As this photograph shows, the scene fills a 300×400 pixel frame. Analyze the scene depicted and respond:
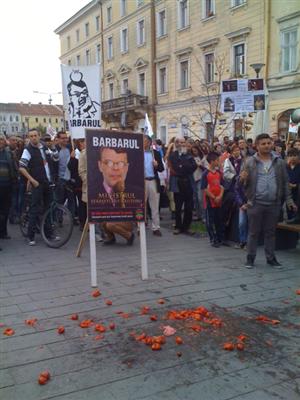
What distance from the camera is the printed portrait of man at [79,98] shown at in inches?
337

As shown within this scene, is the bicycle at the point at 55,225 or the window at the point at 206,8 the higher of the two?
the window at the point at 206,8

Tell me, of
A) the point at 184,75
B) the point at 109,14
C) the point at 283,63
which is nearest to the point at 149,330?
the point at 283,63

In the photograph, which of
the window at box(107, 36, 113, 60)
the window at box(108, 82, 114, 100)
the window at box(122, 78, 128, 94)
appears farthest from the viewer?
the window at box(108, 82, 114, 100)

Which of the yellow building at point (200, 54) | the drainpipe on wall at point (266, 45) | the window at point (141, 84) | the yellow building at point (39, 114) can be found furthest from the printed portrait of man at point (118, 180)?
the yellow building at point (39, 114)

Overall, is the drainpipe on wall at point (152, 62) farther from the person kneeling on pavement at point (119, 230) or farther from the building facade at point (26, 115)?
the building facade at point (26, 115)

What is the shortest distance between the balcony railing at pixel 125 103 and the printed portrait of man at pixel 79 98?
29538 millimetres

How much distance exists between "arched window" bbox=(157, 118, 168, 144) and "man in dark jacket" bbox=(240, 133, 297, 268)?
29.8 m

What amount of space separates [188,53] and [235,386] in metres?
31.2

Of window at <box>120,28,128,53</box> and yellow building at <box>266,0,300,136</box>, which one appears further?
window at <box>120,28,128,53</box>

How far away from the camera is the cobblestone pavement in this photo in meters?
3.23

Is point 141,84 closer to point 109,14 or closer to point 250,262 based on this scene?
point 109,14

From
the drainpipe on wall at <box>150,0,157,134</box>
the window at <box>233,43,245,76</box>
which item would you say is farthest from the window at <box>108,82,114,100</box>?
the window at <box>233,43,245,76</box>

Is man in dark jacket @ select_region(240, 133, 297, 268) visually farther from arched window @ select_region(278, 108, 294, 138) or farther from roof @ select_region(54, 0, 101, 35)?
roof @ select_region(54, 0, 101, 35)

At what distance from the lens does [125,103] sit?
39.4 meters
